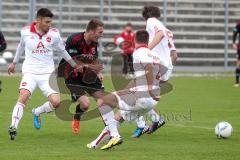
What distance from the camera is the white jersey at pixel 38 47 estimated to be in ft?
42.4

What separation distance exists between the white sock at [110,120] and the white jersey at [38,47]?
1494mm

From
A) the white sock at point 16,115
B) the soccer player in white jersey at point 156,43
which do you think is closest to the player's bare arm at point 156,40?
the soccer player in white jersey at point 156,43

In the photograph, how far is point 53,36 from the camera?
13.0 metres

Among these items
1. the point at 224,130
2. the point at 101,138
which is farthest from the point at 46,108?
the point at 224,130

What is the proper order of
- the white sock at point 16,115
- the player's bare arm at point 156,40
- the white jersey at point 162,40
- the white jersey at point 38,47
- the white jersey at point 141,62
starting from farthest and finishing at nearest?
1. the white jersey at point 162,40
2. the player's bare arm at point 156,40
3. the white jersey at point 38,47
4. the white sock at point 16,115
5. the white jersey at point 141,62

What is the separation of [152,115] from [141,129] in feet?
1.68

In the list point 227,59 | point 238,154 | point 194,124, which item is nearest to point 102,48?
point 227,59

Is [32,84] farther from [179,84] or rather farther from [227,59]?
[227,59]

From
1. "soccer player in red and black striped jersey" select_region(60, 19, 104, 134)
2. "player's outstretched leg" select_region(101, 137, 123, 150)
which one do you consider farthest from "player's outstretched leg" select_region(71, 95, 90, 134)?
"player's outstretched leg" select_region(101, 137, 123, 150)

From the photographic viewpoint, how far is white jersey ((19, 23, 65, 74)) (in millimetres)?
12919

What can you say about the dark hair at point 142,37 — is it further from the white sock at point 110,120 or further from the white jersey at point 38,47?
the white jersey at point 38,47

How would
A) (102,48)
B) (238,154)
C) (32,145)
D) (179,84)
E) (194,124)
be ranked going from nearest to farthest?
(238,154), (32,145), (194,124), (179,84), (102,48)

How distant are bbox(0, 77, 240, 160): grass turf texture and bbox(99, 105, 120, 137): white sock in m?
0.27

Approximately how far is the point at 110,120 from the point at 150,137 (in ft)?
5.99
